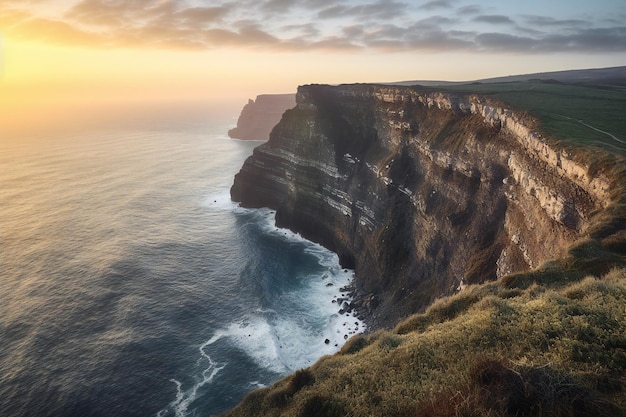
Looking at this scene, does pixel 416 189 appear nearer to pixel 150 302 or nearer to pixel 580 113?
pixel 580 113

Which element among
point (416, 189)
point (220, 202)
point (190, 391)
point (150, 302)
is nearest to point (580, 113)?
point (416, 189)

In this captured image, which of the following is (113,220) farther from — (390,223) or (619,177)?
(619,177)

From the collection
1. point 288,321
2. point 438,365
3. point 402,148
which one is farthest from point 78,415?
point 402,148

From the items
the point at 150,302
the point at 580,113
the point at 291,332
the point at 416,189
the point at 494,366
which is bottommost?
the point at 291,332

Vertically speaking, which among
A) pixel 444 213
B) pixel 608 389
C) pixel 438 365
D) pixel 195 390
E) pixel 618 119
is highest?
pixel 618 119

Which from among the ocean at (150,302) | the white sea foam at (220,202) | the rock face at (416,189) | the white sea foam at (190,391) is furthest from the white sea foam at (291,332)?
the white sea foam at (220,202)

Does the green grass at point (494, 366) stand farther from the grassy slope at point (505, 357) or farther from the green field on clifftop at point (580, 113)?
the green field on clifftop at point (580, 113)
